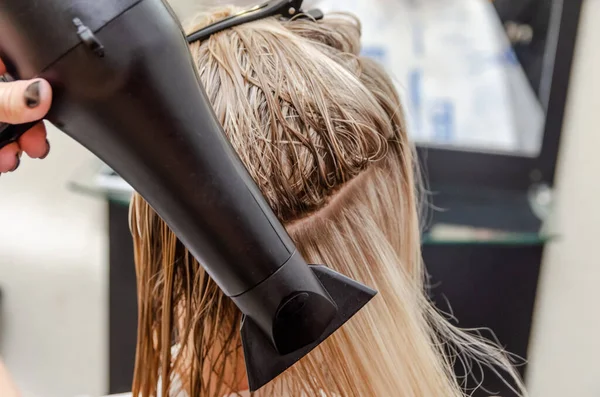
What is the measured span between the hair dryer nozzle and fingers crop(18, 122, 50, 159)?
0.56 feet

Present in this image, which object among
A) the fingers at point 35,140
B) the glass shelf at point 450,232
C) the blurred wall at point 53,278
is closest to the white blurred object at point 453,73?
the glass shelf at point 450,232

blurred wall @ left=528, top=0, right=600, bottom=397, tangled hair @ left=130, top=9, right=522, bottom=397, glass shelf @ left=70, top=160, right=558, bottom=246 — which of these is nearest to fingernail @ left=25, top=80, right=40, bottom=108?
tangled hair @ left=130, top=9, right=522, bottom=397

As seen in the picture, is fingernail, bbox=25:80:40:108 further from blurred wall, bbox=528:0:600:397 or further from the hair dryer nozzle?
blurred wall, bbox=528:0:600:397

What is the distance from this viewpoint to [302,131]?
450 millimetres

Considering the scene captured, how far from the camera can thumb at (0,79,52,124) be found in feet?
0.91

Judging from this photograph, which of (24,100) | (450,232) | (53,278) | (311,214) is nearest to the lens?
(24,100)

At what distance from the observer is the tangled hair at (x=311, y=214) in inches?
17.6

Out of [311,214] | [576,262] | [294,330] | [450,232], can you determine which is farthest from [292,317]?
[576,262]

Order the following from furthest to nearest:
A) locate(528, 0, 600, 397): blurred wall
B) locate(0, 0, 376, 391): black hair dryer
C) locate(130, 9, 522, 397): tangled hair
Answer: locate(528, 0, 600, 397): blurred wall < locate(130, 9, 522, 397): tangled hair < locate(0, 0, 376, 391): black hair dryer

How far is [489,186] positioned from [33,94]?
894mm

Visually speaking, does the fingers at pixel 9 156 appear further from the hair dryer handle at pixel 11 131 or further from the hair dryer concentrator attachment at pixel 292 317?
the hair dryer concentrator attachment at pixel 292 317

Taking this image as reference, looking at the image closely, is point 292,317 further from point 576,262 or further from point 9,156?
point 576,262

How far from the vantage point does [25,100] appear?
0.28 m

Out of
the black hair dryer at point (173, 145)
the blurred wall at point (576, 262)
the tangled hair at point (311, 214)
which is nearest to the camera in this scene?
the black hair dryer at point (173, 145)
